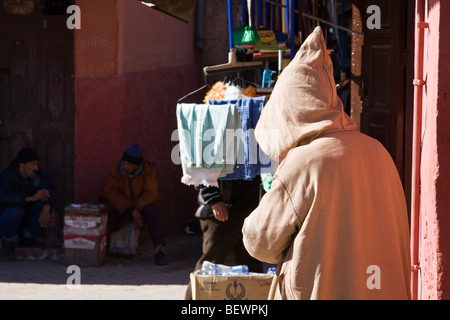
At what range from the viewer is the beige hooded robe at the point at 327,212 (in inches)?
156

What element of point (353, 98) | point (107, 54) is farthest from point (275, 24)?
point (107, 54)

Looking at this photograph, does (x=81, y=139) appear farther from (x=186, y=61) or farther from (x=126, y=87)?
(x=186, y=61)

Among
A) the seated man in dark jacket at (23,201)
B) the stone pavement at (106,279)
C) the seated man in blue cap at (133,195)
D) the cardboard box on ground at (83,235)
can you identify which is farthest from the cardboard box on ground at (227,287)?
the seated man in dark jacket at (23,201)

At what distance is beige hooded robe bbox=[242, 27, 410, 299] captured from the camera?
3.96 meters

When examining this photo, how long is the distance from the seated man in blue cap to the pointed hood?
16.0 ft

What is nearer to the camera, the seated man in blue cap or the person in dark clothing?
the person in dark clothing

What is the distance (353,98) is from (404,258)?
9.12ft

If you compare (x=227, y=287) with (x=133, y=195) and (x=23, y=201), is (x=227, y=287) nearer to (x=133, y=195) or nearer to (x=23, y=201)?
(x=133, y=195)

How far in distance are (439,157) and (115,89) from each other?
16.9ft

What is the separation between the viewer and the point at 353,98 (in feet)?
22.3

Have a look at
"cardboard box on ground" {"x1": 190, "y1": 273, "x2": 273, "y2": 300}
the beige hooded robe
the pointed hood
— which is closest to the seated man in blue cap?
"cardboard box on ground" {"x1": 190, "y1": 273, "x2": 273, "y2": 300}

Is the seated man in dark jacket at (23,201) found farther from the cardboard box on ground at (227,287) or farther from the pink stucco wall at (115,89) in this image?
the cardboard box on ground at (227,287)

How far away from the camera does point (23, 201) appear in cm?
904

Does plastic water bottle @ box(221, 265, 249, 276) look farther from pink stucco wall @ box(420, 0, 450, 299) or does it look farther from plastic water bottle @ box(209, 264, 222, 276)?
pink stucco wall @ box(420, 0, 450, 299)
